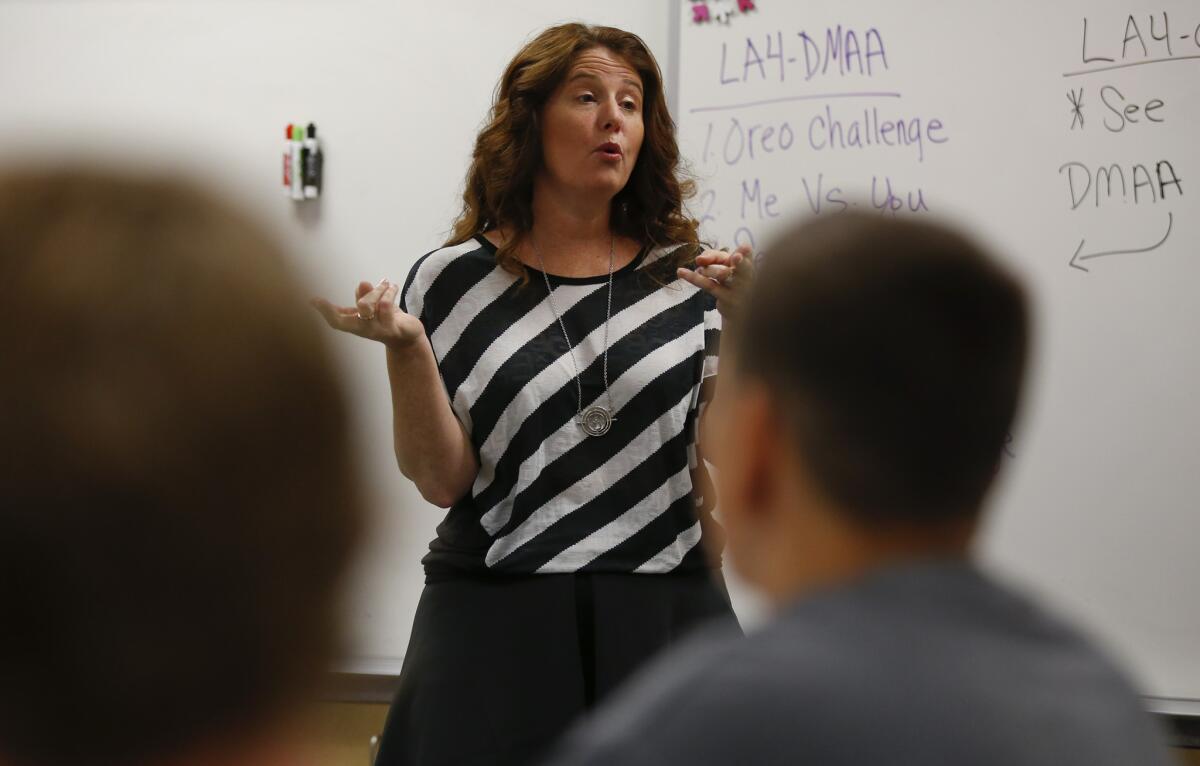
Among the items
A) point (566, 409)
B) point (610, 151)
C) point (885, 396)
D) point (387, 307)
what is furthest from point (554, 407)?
point (885, 396)

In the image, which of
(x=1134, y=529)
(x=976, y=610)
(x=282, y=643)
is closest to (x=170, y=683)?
(x=282, y=643)

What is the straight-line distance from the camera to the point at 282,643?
0.48 m

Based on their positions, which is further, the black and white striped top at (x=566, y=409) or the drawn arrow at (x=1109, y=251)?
the drawn arrow at (x=1109, y=251)

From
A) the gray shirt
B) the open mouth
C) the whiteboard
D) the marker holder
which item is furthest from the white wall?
Answer: the gray shirt

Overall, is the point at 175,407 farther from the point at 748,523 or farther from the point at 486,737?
the point at 486,737

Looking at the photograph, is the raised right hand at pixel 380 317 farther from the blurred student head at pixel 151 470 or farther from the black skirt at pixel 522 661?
the blurred student head at pixel 151 470

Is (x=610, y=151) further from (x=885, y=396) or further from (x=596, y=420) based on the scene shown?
(x=885, y=396)

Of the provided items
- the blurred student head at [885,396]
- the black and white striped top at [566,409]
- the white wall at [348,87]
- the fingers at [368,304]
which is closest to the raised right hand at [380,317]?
the fingers at [368,304]

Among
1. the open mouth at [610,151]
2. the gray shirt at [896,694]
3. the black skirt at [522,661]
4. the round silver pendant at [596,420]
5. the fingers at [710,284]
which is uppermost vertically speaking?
the open mouth at [610,151]

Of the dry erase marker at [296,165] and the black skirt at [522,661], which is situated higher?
the dry erase marker at [296,165]

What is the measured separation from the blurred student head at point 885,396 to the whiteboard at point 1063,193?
5.15 feet

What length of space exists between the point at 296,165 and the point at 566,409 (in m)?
1.59

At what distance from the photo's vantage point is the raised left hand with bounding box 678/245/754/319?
155 cm

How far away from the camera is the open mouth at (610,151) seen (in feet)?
5.80
